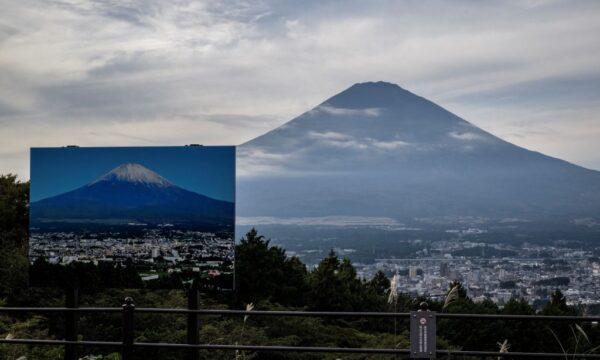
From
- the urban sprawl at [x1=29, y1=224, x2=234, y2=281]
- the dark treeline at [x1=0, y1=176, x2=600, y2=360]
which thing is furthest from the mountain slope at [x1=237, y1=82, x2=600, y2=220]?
the urban sprawl at [x1=29, y1=224, x2=234, y2=281]

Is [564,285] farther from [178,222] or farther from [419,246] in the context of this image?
[178,222]

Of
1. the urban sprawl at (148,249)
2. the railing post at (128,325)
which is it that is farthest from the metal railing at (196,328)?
the urban sprawl at (148,249)

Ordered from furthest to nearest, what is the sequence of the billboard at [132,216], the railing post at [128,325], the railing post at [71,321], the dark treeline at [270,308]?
the dark treeline at [270,308] < the billboard at [132,216] < the railing post at [71,321] < the railing post at [128,325]

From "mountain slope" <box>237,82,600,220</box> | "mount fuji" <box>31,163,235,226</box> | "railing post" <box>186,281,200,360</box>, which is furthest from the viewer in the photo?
"mountain slope" <box>237,82,600,220</box>

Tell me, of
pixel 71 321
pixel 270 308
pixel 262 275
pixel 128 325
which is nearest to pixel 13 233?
pixel 262 275

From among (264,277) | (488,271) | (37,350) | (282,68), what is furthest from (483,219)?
(37,350)

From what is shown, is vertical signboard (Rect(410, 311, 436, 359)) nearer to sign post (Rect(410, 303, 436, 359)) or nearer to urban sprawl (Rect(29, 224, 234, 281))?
sign post (Rect(410, 303, 436, 359))

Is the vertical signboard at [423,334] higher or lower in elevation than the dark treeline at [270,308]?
higher

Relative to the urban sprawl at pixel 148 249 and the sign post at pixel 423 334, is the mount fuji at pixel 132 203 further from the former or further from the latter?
the sign post at pixel 423 334
